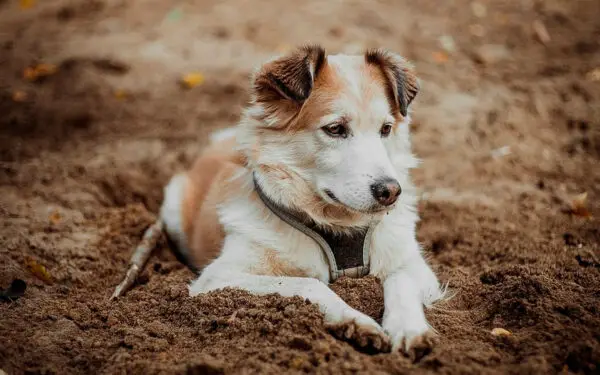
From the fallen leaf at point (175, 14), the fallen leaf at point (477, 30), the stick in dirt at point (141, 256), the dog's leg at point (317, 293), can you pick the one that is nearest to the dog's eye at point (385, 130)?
the dog's leg at point (317, 293)

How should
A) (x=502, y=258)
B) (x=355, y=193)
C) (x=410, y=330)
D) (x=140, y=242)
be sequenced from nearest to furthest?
(x=410, y=330) < (x=355, y=193) < (x=502, y=258) < (x=140, y=242)

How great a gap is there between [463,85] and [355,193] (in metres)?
4.18

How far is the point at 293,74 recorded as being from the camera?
355cm

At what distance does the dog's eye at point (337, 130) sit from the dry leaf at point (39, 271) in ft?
6.60

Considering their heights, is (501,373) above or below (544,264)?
above

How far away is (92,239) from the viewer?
4422 millimetres

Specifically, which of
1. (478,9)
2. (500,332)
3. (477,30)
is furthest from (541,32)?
(500,332)

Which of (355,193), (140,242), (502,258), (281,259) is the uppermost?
(355,193)

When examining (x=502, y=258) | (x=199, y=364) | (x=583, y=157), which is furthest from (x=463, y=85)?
(x=199, y=364)

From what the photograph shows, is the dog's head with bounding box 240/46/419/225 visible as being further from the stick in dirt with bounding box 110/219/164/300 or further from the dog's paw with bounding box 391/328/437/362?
the stick in dirt with bounding box 110/219/164/300

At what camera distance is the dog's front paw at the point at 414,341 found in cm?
283

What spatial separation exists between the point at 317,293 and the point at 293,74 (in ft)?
4.17

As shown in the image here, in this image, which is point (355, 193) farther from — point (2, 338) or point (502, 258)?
point (2, 338)

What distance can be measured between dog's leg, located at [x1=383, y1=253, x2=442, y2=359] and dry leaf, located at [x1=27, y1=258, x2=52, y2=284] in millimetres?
2140
